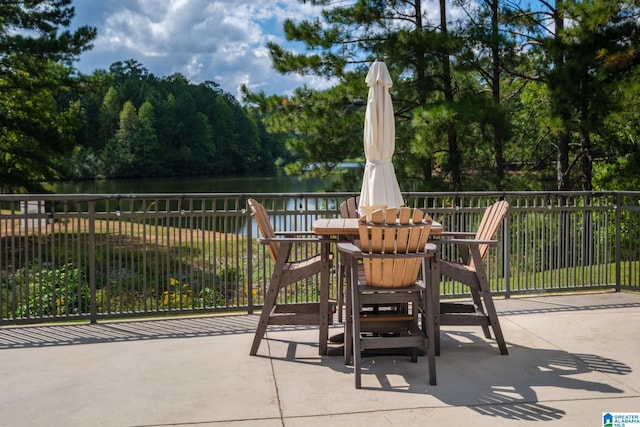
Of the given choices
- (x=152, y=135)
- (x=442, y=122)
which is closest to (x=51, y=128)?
(x=442, y=122)

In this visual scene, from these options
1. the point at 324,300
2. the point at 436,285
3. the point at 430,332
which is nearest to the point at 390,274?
the point at 430,332

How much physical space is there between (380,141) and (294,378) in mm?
1935

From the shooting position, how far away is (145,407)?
3422 mm

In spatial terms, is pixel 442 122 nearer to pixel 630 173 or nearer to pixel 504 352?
pixel 630 173

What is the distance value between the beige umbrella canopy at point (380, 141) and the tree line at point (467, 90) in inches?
296

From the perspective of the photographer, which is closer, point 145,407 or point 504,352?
point 145,407

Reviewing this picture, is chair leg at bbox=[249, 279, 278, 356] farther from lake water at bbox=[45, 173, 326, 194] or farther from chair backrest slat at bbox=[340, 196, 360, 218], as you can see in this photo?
lake water at bbox=[45, 173, 326, 194]

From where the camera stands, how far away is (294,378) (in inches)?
154

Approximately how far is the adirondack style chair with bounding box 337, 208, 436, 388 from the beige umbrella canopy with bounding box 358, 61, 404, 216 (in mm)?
680

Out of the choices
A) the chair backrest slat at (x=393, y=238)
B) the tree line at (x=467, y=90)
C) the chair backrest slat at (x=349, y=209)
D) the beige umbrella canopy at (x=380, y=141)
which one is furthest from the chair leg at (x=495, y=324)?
the tree line at (x=467, y=90)

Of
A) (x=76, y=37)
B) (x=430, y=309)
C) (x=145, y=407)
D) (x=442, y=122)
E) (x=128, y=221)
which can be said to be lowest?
(x=145, y=407)

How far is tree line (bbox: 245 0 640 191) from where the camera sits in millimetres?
12258

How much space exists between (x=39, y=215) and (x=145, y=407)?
2.64 m

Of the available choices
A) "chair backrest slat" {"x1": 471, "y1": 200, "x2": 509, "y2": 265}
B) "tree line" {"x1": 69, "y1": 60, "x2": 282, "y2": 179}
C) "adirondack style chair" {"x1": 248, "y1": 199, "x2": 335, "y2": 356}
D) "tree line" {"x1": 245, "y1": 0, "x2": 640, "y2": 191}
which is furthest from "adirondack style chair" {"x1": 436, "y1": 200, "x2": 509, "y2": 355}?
"tree line" {"x1": 69, "y1": 60, "x2": 282, "y2": 179}
